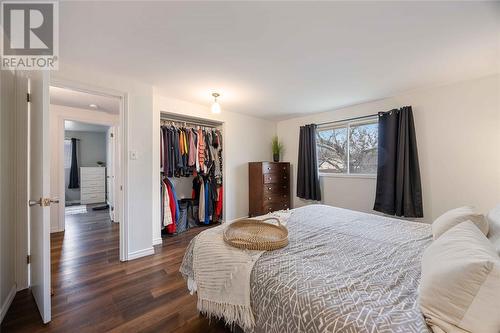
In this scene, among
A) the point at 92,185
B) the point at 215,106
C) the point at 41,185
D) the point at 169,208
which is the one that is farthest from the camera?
the point at 92,185

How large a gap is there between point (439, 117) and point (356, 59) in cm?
158

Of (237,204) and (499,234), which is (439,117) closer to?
(499,234)

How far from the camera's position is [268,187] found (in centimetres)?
384

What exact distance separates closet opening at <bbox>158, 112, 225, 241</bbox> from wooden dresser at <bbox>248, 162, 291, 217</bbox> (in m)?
0.58

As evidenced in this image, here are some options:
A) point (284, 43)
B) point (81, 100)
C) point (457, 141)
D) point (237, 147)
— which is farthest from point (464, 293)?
point (81, 100)

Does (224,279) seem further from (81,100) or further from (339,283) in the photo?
(81,100)

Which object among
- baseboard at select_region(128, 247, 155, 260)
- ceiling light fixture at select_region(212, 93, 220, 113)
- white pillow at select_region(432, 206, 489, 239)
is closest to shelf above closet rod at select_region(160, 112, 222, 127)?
ceiling light fixture at select_region(212, 93, 220, 113)

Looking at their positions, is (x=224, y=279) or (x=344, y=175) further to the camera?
(x=344, y=175)

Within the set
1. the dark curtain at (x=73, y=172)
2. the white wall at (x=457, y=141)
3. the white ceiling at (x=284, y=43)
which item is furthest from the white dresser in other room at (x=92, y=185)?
the white wall at (x=457, y=141)

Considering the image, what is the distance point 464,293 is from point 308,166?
3238 mm

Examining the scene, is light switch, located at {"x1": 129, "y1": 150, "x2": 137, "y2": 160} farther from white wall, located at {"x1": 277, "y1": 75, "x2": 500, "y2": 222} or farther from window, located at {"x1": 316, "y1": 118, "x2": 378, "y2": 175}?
white wall, located at {"x1": 277, "y1": 75, "x2": 500, "y2": 222}

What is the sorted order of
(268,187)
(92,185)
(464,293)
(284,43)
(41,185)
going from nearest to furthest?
(464,293)
(41,185)
(284,43)
(268,187)
(92,185)

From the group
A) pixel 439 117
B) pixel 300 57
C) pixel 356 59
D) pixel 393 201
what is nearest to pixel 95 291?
pixel 300 57

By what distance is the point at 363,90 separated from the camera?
2715 millimetres
